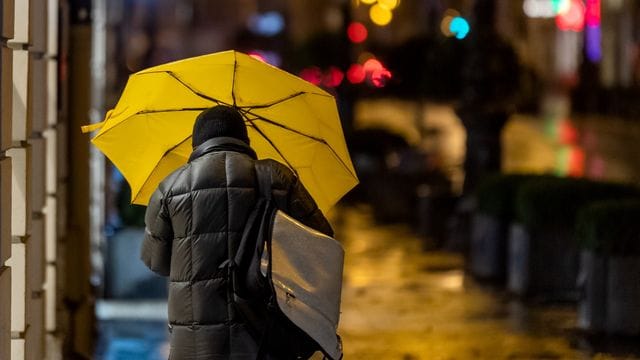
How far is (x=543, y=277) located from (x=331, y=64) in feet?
66.1

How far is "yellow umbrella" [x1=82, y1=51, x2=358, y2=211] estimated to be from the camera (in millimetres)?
6547

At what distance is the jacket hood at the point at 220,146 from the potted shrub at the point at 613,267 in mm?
5837

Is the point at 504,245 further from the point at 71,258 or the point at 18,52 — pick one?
the point at 18,52

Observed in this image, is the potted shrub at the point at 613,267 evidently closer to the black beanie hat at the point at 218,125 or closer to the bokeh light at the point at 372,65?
the black beanie hat at the point at 218,125

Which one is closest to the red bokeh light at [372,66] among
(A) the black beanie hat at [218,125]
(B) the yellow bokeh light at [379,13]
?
(B) the yellow bokeh light at [379,13]

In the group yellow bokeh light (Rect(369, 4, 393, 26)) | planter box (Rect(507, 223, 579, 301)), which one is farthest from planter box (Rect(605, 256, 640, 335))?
yellow bokeh light (Rect(369, 4, 393, 26))

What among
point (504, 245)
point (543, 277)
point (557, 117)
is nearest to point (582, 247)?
point (543, 277)

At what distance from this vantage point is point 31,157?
761 centimetres

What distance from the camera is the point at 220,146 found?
19.0ft

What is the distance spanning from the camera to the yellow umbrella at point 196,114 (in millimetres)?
6547

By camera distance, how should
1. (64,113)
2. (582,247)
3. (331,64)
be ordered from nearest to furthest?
(64,113) → (582,247) → (331,64)

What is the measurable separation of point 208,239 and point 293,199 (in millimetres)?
392

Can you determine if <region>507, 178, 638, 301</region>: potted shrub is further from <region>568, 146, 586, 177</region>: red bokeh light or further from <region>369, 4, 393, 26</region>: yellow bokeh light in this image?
<region>369, 4, 393, 26</region>: yellow bokeh light

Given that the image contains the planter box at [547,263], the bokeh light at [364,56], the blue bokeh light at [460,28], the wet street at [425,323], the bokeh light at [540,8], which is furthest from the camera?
the bokeh light at [540,8]
